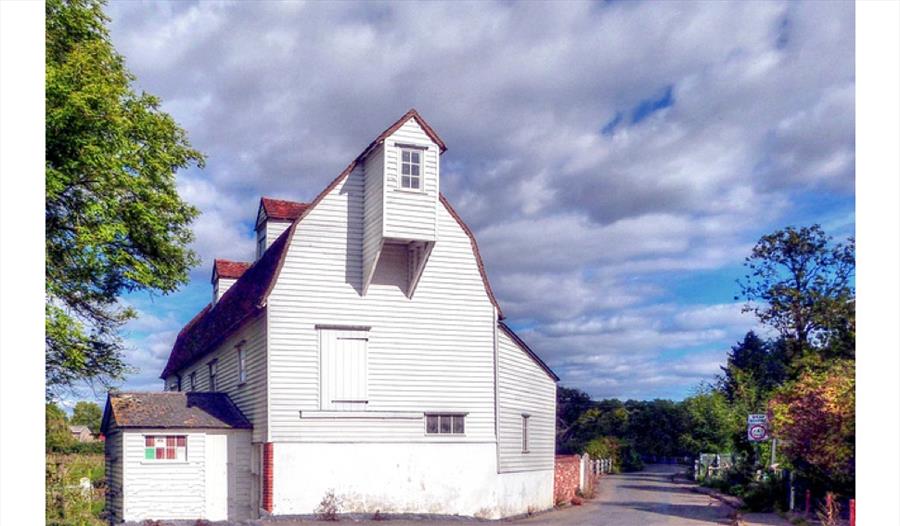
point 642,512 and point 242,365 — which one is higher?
point 242,365

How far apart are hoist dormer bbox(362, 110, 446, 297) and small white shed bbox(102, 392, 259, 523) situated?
18.6 feet

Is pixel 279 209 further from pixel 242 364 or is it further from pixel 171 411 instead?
pixel 171 411

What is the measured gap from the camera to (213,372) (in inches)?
1224

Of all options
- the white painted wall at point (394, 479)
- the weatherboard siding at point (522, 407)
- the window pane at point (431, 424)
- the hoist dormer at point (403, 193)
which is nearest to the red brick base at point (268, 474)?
the white painted wall at point (394, 479)

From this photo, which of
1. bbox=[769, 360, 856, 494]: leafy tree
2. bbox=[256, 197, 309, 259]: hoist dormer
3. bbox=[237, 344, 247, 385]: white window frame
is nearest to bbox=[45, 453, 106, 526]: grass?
bbox=[237, 344, 247, 385]: white window frame

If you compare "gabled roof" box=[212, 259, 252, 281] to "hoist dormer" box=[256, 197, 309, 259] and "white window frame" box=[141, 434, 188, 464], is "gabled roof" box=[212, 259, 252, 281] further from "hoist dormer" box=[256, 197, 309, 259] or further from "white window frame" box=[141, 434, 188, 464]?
"white window frame" box=[141, 434, 188, 464]

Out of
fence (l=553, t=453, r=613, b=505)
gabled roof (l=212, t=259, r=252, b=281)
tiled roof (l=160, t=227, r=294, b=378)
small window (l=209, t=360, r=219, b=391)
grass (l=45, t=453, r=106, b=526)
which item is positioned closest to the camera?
grass (l=45, t=453, r=106, b=526)

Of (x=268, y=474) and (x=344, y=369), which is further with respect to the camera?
(x=344, y=369)

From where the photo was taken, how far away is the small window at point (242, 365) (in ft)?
87.1

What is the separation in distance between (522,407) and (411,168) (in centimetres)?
889

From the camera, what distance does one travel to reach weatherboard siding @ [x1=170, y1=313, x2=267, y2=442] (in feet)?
81.2

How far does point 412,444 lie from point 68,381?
29.9ft

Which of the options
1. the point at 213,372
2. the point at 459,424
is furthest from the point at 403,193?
the point at 213,372
